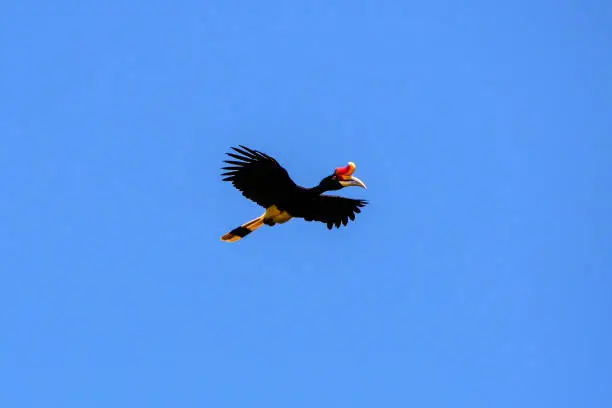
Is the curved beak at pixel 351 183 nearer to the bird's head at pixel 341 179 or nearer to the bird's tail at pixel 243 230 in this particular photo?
the bird's head at pixel 341 179

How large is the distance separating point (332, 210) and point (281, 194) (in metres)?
2.26

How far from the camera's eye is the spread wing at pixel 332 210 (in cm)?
4409

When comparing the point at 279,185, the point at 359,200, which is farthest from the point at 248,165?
the point at 359,200

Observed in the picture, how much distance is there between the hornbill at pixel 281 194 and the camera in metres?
41.8

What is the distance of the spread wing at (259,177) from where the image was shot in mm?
41594

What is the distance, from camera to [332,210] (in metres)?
44.4

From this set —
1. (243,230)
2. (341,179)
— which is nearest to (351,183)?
(341,179)

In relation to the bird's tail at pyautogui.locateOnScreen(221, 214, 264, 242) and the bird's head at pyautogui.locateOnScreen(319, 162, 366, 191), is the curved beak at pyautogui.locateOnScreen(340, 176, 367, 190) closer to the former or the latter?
the bird's head at pyautogui.locateOnScreen(319, 162, 366, 191)

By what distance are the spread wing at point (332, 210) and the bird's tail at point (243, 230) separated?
119 cm

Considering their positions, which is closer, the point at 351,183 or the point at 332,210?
the point at 351,183

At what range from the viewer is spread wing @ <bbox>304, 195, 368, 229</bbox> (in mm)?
44094

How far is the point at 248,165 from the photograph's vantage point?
4178 cm

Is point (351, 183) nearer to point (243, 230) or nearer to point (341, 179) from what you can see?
point (341, 179)

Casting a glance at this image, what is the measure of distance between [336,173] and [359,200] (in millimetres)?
2022
